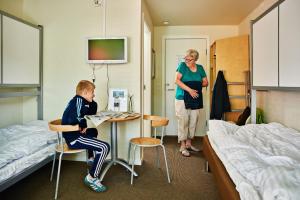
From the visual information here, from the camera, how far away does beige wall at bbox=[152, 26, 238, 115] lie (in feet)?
15.2

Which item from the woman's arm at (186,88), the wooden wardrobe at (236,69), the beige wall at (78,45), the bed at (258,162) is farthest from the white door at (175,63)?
the bed at (258,162)

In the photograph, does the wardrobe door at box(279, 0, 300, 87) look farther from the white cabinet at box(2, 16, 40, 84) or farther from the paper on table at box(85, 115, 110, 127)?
the white cabinet at box(2, 16, 40, 84)

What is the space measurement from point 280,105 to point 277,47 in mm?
926

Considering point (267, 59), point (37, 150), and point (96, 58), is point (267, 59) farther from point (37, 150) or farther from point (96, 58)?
point (37, 150)

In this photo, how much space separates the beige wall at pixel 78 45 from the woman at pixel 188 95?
0.78 metres

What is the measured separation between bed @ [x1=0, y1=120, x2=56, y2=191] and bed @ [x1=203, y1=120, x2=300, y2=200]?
1.73 metres

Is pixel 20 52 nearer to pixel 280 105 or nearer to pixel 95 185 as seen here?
pixel 95 185

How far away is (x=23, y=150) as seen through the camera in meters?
2.18

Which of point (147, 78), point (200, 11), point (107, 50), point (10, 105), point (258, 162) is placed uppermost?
point (200, 11)

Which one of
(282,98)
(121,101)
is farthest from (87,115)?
(282,98)

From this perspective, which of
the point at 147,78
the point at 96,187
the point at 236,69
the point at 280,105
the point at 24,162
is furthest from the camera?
the point at 147,78

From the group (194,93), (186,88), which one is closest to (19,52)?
(186,88)

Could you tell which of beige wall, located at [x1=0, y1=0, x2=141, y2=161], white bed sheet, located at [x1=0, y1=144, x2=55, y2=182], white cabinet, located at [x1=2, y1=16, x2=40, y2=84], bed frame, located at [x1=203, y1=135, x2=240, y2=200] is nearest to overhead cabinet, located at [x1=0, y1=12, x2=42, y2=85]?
white cabinet, located at [x1=2, y1=16, x2=40, y2=84]

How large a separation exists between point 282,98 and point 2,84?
127 inches
